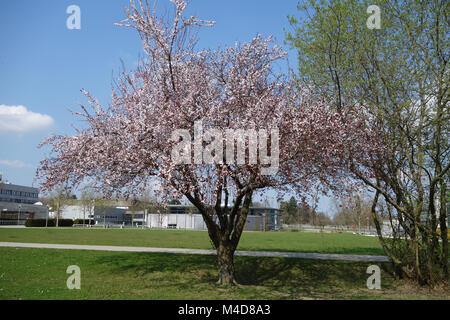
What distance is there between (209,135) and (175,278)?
6140 mm

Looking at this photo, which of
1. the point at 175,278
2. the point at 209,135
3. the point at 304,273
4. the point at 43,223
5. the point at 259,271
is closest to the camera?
the point at 209,135

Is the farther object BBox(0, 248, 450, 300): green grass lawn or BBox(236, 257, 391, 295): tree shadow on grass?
BBox(236, 257, 391, 295): tree shadow on grass

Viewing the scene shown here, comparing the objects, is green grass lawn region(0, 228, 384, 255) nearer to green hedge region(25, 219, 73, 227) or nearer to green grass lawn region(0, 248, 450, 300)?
green grass lawn region(0, 248, 450, 300)

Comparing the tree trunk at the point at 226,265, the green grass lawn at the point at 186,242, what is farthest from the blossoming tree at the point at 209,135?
the green grass lawn at the point at 186,242

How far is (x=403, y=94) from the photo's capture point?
13055mm

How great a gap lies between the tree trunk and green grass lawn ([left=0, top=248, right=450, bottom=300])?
0.43m

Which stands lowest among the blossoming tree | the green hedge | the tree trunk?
the green hedge

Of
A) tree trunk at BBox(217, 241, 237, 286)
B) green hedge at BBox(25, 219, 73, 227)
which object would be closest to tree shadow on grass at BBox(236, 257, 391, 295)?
tree trunk at BBox(217, 241, 237, 286)

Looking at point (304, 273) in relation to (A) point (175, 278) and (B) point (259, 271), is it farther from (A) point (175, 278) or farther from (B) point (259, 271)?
(A) point (175, 278)

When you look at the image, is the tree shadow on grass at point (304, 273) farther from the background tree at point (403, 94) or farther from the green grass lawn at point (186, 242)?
the green grass lawn at point (186, 242)

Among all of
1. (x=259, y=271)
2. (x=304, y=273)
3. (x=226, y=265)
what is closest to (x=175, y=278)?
(x=226, y=265)

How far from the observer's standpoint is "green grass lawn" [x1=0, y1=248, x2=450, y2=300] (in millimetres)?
11008
